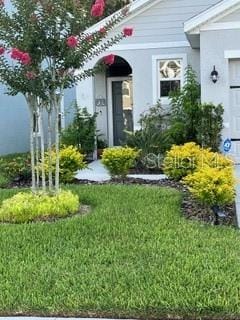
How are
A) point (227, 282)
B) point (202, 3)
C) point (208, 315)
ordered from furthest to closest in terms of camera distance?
point (202, 3), point (227, 282), point (208, 315)

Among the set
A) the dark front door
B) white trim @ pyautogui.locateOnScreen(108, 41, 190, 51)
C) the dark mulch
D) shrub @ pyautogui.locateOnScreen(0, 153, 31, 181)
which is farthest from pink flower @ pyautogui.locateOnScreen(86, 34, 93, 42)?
the dark front door

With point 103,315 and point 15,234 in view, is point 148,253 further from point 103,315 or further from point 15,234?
point 15,234

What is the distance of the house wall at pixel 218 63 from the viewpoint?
12.3m

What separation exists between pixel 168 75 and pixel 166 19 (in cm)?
164

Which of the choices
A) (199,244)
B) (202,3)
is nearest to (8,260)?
(199,244)

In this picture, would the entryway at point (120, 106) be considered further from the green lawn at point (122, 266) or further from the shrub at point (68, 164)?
the green lawn at point (122, 266)

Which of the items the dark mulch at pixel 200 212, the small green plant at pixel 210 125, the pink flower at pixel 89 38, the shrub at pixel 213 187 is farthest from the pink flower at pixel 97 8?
the small green plant at pixel 210 125

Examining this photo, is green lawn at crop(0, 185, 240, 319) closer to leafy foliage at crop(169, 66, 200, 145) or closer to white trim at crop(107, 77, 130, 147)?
leafy foliage at crop(169, 66, 200, 145)

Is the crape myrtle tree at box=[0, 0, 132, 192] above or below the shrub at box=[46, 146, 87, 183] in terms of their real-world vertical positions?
Result: above

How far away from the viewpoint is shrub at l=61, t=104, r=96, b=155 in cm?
1530

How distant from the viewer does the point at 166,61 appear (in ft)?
50.2

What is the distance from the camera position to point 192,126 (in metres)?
13.0

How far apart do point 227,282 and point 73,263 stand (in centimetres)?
168

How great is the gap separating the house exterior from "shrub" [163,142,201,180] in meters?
2.44
